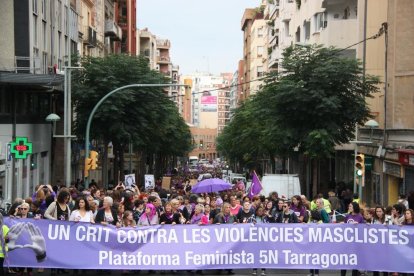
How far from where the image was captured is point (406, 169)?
28.8 m

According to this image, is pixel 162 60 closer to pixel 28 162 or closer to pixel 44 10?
pixel 44 10

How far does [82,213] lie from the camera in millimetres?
15016

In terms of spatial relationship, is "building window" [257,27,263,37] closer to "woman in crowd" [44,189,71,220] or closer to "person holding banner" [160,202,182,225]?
"person holding banner" [160,202,182,225]

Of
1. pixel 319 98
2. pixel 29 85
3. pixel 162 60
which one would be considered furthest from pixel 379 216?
pixel 162 60

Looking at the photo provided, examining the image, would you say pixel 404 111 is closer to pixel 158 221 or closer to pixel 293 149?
pixel 293 149

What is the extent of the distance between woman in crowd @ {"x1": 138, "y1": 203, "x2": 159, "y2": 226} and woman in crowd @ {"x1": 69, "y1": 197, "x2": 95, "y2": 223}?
4.45ft

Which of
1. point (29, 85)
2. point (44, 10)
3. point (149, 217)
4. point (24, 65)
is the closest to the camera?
point (149, 217)

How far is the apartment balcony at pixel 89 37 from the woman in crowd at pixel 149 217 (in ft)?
123

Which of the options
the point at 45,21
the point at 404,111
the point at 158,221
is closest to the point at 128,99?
the point at 45,21

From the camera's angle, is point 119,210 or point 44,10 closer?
point 119,210

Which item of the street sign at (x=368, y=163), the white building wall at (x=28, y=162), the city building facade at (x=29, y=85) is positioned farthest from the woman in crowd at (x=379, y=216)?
the street sign at (x=368, y=163)

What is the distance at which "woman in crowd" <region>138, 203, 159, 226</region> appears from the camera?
1614 centimetres

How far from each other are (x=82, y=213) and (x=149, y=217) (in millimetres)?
1748

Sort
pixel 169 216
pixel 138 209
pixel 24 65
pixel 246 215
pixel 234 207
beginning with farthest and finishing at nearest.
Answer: pixel 24 65 → pixel 138 209 → pixel 234 207 → pixel 246 215 → pixel 169 216
